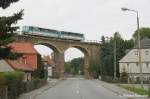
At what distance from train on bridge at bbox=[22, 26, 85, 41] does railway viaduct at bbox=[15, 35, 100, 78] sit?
1000 millimetres

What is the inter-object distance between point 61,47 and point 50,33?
8332mm

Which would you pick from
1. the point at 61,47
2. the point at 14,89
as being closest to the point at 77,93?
the point at 14,89

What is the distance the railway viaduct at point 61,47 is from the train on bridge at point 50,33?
1.00 metres

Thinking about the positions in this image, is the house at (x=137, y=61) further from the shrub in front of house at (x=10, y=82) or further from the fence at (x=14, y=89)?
the shrub in front of house at (x=10, y=82)

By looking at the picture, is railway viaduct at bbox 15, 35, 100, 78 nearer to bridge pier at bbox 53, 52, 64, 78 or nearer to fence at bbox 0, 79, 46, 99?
bridge pier at bbox 53, 52, 64, 78

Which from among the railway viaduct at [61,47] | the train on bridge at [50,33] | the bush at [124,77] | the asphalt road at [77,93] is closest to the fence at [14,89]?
the asphalt road at [77,93]

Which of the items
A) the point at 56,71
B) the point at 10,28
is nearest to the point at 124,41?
the point at 56,71

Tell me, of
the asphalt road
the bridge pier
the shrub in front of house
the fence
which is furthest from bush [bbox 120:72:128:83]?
the shrub in front of house

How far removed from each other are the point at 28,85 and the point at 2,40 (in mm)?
20218

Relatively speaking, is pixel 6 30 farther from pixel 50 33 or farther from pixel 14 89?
pixel 50 33

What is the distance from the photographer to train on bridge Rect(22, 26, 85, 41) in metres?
107

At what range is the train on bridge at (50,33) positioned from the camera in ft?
350

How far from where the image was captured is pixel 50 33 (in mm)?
117000

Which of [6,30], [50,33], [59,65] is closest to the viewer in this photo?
[6,30]
